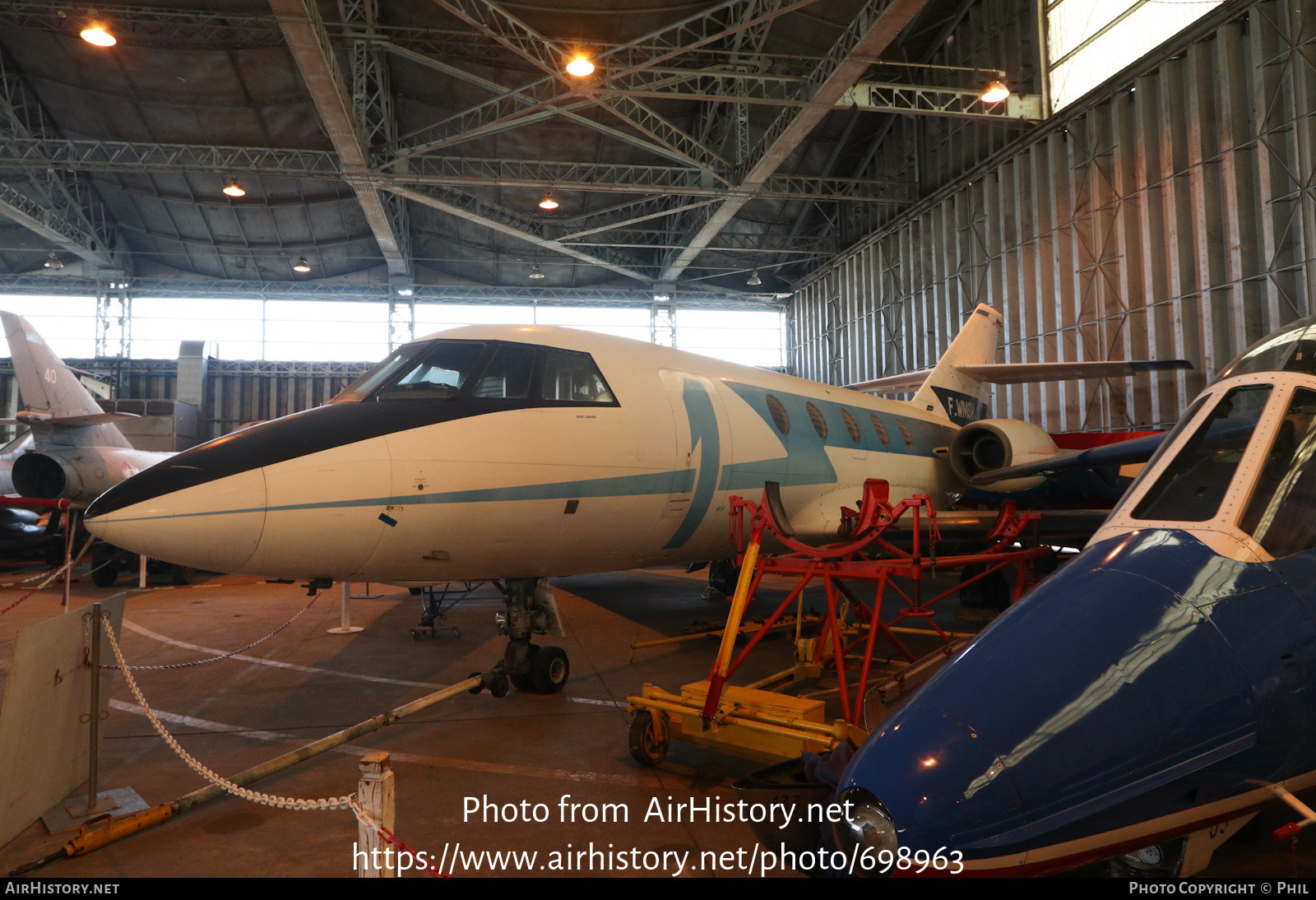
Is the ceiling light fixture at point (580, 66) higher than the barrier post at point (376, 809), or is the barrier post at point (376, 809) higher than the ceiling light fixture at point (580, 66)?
the ceiling light fixture at point (580, 66)

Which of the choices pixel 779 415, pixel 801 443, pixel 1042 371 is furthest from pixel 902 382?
pixel 779 415

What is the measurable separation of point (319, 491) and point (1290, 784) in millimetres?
4930

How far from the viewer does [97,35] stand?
14.1 meters

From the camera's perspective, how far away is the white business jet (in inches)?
181

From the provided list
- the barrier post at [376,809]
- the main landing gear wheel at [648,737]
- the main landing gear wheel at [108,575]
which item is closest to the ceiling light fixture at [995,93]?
the main landing gear wheel at [648,737]

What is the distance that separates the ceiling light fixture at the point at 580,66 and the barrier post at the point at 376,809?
12992 millimetres

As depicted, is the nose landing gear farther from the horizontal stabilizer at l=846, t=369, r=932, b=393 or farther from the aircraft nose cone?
the horizontal stabilizer at l=846, t=369, r=932, b=393

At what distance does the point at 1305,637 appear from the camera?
8.95 feet

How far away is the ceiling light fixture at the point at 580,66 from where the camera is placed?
523 inches

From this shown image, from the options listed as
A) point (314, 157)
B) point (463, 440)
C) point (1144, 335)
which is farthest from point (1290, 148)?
point (314, 157)

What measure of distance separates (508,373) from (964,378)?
10305mm

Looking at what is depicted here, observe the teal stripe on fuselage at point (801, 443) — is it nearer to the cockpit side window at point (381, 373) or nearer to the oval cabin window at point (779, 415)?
the oval cabin window at point (779, 415)

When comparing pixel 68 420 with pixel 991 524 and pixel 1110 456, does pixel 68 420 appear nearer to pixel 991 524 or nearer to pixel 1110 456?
pixel 991 524

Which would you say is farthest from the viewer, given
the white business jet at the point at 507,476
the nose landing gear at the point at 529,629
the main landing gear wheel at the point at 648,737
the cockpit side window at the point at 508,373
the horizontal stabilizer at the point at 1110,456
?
the nose landing gear at the point at 529,629
